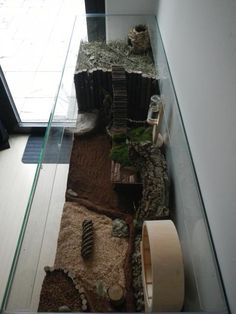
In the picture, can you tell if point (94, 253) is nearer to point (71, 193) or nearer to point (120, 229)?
point (120, 229)

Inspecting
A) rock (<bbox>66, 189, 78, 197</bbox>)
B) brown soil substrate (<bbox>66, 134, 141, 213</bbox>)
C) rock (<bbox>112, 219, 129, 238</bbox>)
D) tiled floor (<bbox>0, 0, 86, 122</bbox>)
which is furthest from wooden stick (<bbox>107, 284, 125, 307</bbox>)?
tiled floor (<bbox>0, 0, 86, 122</bbox>)

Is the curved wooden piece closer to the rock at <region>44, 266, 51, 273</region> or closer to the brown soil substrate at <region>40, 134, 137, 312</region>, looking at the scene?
the brown soil substrate at <region>40, 134, 137, 312</region>

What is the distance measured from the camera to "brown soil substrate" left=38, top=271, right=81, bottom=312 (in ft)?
2.65

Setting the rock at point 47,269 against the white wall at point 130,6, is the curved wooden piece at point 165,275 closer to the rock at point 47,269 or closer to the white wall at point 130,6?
the rock at point 47,269

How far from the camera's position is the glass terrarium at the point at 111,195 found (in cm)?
81

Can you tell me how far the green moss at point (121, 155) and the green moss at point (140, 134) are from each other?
7 cm

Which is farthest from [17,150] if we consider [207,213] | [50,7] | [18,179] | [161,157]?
[207,213]

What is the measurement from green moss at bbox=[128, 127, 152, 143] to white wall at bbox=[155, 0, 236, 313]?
351 mm

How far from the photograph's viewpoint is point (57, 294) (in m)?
0.87

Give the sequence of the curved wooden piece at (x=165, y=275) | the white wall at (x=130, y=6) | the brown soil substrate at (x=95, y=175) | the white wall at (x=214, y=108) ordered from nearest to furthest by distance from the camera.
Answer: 1. the white wall at (x=214, y=108)
2. the curved wooden piece at (x=165, y=275)
3. the brown soil substrate at (x=95, y=175)
4. the white wall at (x=130, y=6)

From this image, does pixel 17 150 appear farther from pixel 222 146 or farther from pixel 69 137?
pixel 222 146

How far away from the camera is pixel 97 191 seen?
124 centimetres

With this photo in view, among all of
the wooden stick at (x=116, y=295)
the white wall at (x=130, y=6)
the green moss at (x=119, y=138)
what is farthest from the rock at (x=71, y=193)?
the white wall at (x=130, y=6)

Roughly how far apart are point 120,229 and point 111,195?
192 mm
